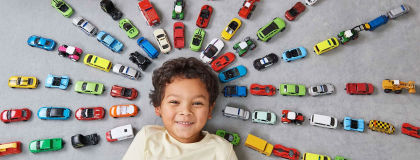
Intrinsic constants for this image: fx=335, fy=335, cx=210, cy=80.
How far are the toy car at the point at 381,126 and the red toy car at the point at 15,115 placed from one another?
344 cm

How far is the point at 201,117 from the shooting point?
9.00 feet

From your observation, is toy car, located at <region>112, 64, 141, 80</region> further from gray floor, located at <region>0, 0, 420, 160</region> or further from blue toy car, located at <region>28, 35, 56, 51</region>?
blue toy car, located at <region>28, 35, 56, 51</region>

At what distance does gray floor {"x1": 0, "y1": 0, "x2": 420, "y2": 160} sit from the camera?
3.38 meters

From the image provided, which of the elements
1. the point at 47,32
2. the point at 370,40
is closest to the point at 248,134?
the point at 370,40

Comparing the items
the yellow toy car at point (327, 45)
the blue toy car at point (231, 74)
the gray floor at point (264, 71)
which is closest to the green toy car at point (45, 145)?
the gray floor at point (264, 71)

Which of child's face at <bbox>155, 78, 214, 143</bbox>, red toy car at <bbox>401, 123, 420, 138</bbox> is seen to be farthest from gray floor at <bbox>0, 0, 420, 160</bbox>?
child's face at <bbox>155, 78, 214, 143</bbox>

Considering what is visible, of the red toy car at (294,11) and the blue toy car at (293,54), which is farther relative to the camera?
the red toy car at (294,11)

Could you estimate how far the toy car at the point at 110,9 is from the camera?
11.6ft

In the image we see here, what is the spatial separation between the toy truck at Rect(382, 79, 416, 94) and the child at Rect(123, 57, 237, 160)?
176cm

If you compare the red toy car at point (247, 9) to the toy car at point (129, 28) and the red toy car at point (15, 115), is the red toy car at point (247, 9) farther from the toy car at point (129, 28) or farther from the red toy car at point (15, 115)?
the red toy car at point (15, 115)

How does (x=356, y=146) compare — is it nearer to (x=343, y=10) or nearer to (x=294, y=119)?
(x=294, y=119)

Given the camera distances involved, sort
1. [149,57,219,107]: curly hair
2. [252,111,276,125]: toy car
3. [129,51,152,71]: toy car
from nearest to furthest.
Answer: [149,57,219,107]: curly hair < [252,111,276,125]: toy car < [129,51,152,71]: toy car

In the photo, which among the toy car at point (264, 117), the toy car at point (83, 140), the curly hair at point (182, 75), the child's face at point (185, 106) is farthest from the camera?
the toy car at point (264, 117)

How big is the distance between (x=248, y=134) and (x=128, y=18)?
1806 mm
